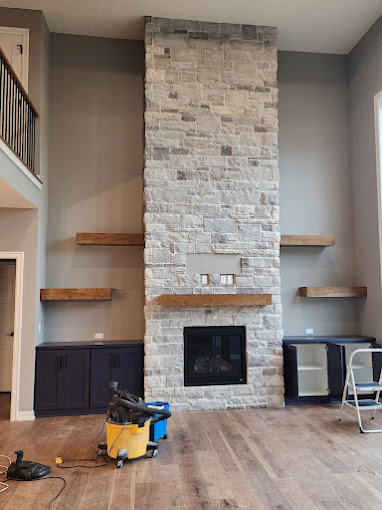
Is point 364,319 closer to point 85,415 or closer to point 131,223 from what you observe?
point 131,223

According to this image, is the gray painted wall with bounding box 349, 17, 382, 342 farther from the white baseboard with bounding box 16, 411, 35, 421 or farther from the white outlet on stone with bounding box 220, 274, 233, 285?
the white baseboard with bounding box 16, 411, 35, 421

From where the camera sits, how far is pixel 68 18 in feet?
18.9

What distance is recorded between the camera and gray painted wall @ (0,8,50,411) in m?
5.22

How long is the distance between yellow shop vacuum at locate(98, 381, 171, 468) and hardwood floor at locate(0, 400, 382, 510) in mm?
109

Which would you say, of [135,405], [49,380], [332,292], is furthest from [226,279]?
[49,380]

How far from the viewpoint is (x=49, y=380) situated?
529 cm

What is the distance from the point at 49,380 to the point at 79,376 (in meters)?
0.36

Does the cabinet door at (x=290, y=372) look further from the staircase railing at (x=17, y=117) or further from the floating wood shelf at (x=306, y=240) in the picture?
the staircase railing at (x=17, y=117)

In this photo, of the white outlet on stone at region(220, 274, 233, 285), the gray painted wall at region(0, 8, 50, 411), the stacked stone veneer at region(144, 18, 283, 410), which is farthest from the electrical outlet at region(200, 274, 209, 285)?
the gray painted wall at region(0, 8, 50, 411)

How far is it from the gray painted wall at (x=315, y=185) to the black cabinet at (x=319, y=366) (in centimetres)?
42

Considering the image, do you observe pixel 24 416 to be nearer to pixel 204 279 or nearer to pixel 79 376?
pixel 79 376

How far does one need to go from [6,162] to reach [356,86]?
5022 mm

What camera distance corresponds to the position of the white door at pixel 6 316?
635 centimetres

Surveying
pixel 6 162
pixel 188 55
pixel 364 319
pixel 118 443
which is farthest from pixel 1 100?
pixel 364 319
